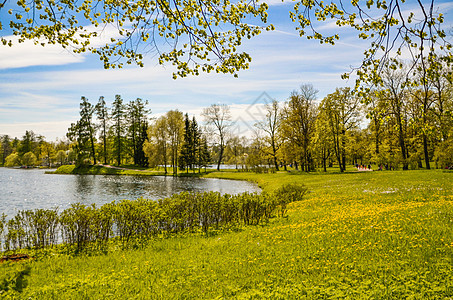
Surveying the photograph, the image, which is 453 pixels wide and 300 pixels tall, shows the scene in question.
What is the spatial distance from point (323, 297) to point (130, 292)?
13.5 ft

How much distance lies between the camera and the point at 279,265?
278 inches

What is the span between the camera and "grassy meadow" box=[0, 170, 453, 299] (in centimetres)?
553

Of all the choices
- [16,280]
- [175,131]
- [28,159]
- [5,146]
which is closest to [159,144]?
[175,131]

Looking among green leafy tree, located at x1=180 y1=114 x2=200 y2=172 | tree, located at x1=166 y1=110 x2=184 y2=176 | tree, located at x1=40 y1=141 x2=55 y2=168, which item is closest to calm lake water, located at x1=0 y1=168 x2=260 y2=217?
tree, located at x1=166 y1=110 x2=184 y2=176

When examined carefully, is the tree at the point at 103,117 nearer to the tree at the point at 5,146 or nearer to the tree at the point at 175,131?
the tree at the point at 175,131

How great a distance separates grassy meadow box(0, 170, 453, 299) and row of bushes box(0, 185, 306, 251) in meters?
0.81

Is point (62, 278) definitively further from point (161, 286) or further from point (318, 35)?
point (318, 35)

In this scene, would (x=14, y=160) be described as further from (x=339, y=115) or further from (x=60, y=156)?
(x=339, y=115)

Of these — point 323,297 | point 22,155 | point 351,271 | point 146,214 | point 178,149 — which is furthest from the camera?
point 22,155

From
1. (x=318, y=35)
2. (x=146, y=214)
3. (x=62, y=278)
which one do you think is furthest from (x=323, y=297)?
(x=146, y=214)

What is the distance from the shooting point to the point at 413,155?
35.8 m

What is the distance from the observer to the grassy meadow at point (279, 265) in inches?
218

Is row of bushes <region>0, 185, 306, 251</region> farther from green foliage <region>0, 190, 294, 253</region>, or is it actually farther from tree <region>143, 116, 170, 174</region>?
tree <region>143, 116, 170, 174</region>

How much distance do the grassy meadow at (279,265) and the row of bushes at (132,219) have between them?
0.81 m
